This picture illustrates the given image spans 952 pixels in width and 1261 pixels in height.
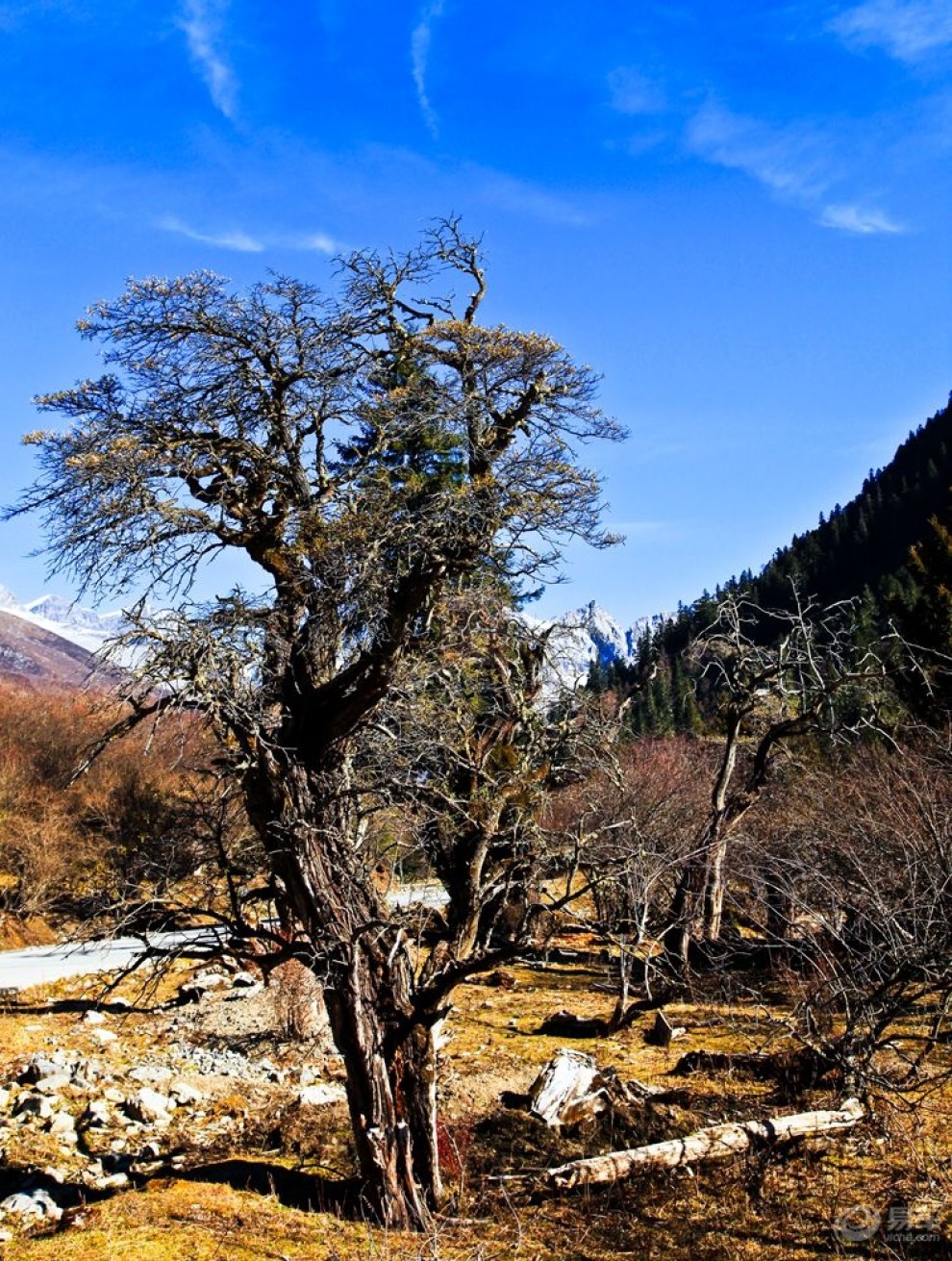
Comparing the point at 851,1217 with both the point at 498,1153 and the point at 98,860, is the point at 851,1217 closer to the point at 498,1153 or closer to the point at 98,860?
the point at 498,1153

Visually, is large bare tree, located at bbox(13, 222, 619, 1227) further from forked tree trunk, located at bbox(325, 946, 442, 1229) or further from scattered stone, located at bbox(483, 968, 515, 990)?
scattered stone, located at bbox(483, 968, 515, 990)

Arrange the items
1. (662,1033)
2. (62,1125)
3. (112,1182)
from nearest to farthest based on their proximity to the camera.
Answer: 1. (112,1182)
2. (62,1125)
3. (662,1033)

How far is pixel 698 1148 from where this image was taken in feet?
21.9

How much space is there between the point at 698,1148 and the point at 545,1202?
1227 millimetres

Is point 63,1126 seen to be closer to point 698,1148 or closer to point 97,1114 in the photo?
point 97,1114

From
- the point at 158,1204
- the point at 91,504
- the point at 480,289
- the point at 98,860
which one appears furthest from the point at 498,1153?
the point at 98,860

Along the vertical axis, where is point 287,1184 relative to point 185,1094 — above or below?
above

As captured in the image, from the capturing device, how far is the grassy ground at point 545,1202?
5.45 meters

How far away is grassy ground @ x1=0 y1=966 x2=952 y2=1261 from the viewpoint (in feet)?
17.9

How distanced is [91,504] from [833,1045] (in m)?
7.14

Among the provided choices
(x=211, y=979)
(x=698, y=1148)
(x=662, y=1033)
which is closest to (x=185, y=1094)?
(x=211, y=979)

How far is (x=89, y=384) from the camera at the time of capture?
22.2 feet

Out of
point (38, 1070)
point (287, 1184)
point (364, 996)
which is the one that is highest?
point (364, 996)

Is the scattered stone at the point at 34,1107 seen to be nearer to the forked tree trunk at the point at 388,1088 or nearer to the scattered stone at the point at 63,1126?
the scattered stone at the point at 63,1126
